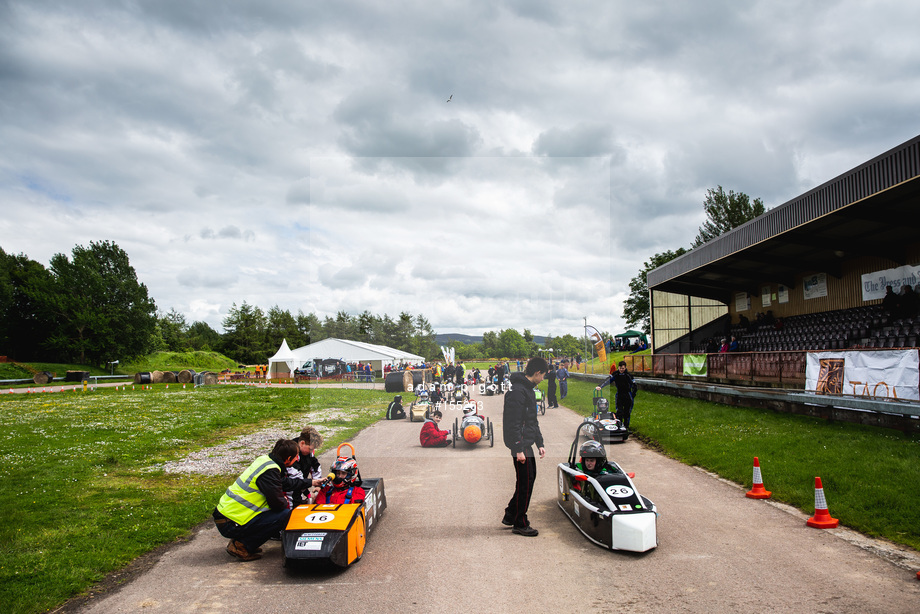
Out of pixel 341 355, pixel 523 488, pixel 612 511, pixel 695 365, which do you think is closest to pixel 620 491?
pixel 612 511

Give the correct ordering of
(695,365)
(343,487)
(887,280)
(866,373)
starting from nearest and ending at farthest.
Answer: (343,487)
(866,373)
(887,280)
(695,365)

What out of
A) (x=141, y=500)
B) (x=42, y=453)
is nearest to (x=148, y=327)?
(x=42, y=453)

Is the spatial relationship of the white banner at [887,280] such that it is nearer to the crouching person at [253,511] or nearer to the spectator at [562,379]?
the spectator at [562,379]

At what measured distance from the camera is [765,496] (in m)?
7.54

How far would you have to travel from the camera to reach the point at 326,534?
4.98 m

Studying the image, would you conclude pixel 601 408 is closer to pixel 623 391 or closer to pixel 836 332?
pixel 623 391

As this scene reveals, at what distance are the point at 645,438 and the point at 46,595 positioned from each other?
12109 millimetres

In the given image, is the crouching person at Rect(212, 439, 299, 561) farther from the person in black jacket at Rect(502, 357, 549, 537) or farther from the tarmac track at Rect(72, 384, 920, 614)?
the person in black jacket at Rect(502, 357, 549, 537)

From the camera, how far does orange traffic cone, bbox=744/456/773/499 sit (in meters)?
7.55

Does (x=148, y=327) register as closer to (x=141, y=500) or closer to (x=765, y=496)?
(x=141, y=500)

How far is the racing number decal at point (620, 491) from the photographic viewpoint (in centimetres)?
566

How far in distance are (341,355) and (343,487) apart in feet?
137

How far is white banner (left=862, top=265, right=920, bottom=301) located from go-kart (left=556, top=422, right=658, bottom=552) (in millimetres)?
17669

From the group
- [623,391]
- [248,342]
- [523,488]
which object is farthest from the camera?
[248,342]
